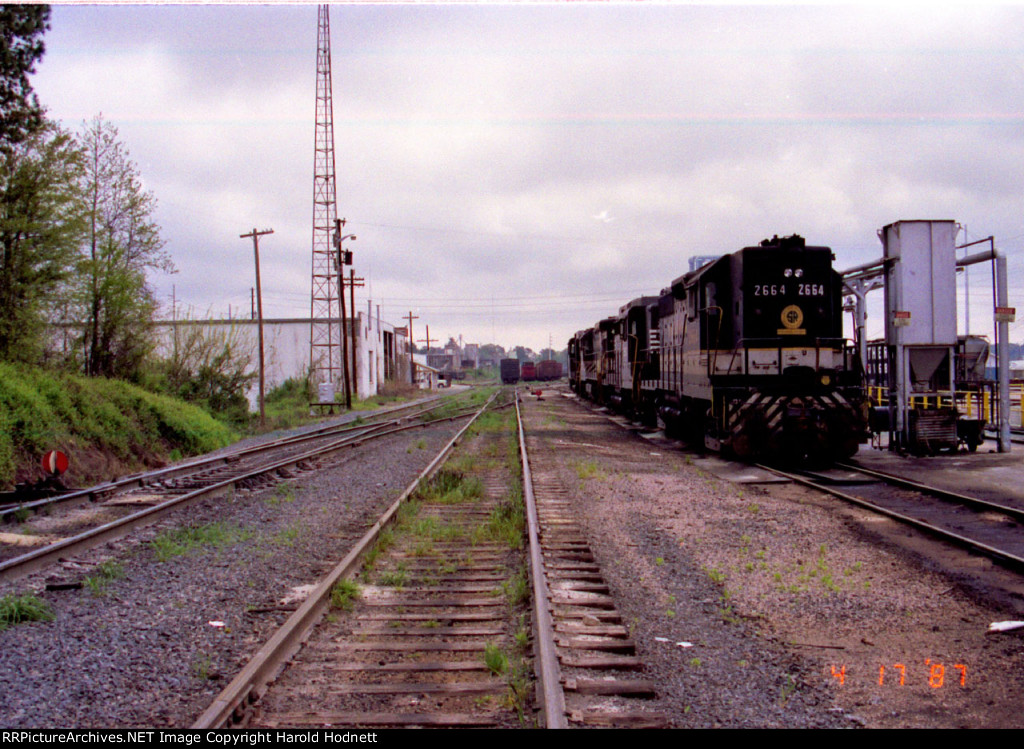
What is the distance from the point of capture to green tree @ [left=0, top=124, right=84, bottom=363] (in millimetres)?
15276

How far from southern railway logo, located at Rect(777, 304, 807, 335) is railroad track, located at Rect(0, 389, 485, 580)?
8.77 metres

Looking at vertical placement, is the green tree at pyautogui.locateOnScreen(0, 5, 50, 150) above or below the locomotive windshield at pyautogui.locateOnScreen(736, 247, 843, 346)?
above

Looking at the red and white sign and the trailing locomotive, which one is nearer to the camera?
the red and white sign

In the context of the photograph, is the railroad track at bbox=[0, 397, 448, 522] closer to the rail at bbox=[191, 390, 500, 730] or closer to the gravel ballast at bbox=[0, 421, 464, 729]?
the gravel ballast at bbox=[0, 421, 464, 729]

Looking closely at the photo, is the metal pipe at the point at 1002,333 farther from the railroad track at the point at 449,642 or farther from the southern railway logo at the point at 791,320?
the railroad track at the point at 449,642

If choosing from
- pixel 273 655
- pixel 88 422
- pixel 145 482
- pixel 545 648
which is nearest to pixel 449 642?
pixel 545 648

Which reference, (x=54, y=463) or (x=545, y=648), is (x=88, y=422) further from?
(x=545, y=648)

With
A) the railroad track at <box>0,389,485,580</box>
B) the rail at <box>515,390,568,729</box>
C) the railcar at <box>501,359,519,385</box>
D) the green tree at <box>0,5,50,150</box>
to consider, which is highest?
the green tree at <box>0,5,50,150</box>

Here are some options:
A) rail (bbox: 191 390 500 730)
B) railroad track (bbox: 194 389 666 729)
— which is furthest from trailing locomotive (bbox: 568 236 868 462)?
rail (bbox: 191 390 500 730)

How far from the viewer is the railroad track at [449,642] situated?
349 cm

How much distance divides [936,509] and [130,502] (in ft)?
33.8

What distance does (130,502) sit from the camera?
9.99m

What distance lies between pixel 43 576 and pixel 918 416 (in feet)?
43.8

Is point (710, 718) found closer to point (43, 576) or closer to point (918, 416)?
point (43, 576)
